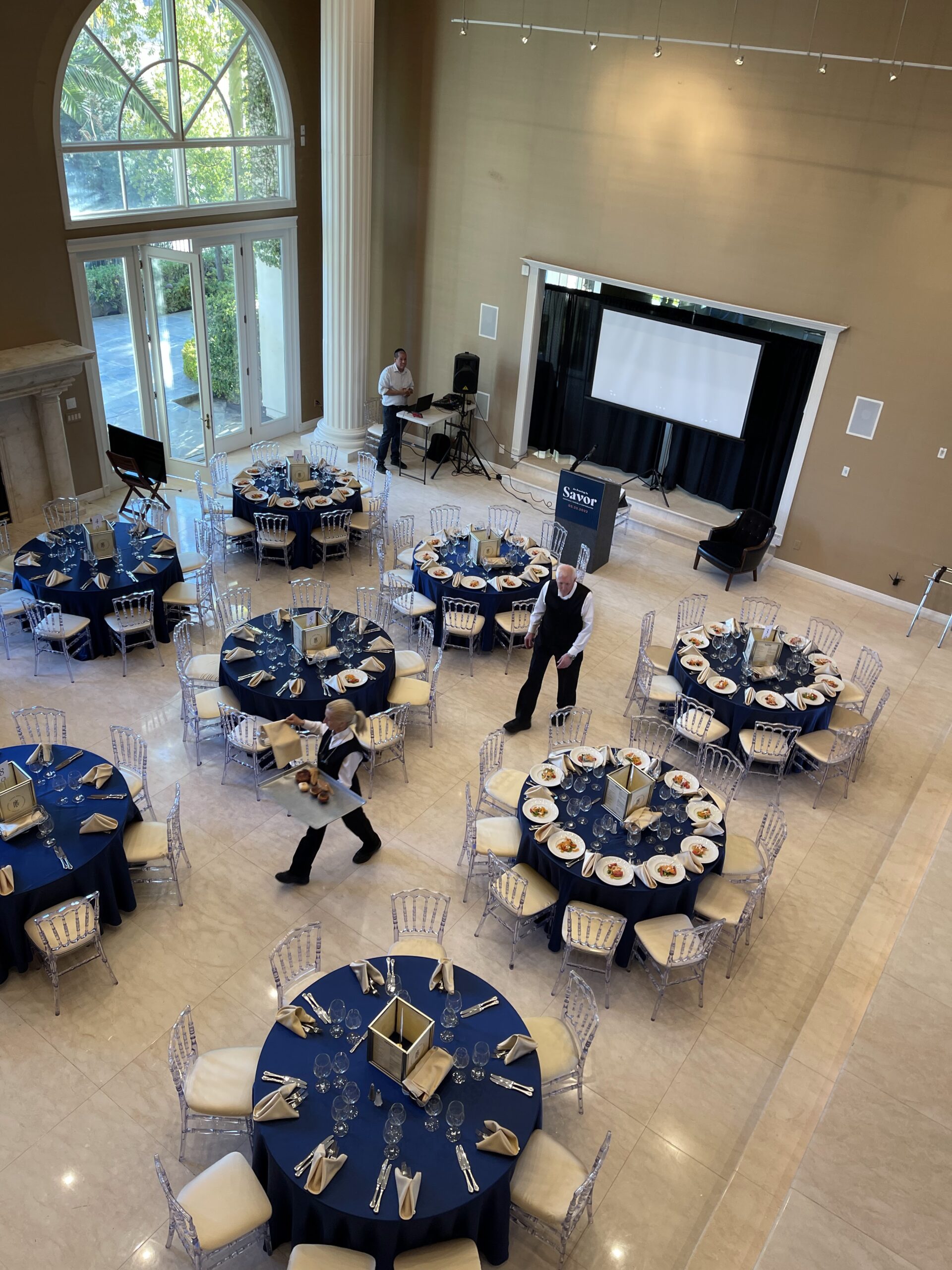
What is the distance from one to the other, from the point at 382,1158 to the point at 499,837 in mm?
2786

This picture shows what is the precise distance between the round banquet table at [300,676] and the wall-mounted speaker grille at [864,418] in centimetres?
651

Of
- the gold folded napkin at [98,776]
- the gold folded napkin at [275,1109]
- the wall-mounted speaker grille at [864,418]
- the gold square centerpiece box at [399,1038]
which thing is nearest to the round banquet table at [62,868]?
the gold folded napkin at [98,776]

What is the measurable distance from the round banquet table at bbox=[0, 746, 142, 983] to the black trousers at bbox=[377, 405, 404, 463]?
8029mm

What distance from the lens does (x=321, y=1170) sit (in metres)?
4.49

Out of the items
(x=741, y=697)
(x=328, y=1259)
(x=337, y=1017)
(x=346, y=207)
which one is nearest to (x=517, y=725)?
(x=741, y=697)

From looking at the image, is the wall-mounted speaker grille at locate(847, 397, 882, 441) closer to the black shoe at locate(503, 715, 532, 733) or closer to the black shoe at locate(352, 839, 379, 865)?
the black shoe at locate(503, 715, 532, 733)

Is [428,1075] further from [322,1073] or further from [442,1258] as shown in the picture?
[442,1258]

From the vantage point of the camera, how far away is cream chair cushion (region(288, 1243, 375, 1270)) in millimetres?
4457

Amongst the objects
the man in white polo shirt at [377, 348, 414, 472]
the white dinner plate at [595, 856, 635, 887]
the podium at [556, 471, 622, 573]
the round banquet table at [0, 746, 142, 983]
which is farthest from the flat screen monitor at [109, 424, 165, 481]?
the white dinner plate at [595, 856, 635, 887]

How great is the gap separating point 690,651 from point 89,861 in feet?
18.6

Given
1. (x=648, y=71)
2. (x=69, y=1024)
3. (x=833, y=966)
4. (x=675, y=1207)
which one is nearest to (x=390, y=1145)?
(x=675, y=1207)

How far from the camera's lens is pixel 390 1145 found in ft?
15.3

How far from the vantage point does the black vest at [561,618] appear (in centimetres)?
818

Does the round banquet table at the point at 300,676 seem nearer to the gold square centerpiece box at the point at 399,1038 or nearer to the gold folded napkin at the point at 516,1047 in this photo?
the gold square centerpiece box at the point at 399,1038
